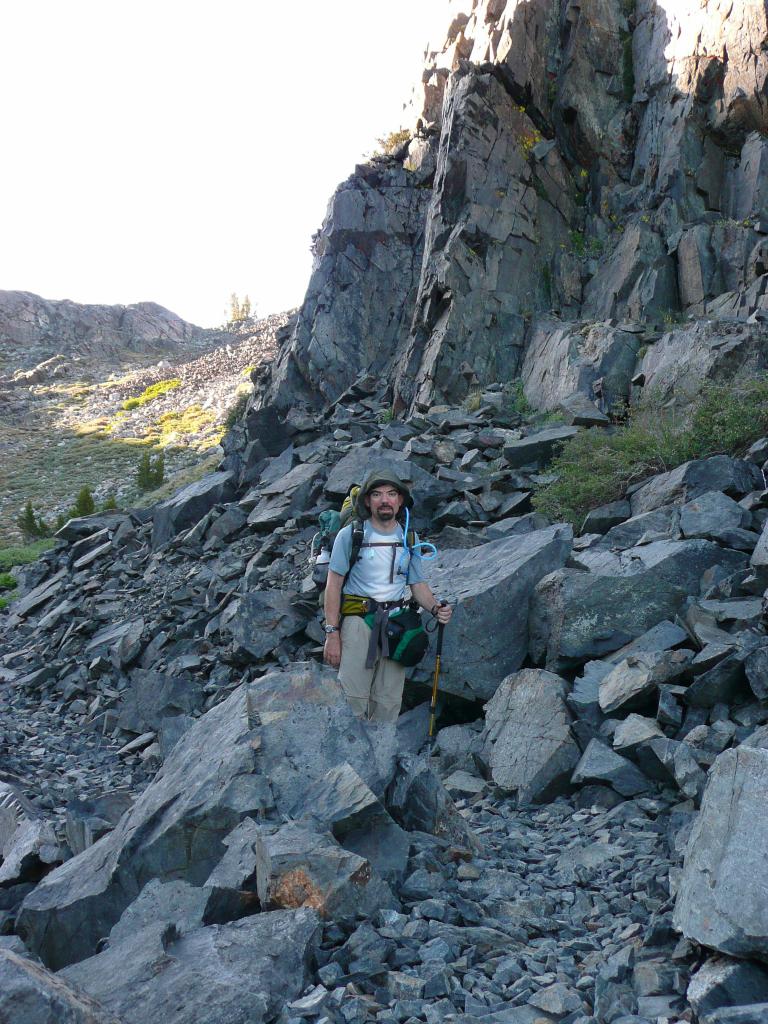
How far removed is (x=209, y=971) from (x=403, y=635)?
3558 millimetres

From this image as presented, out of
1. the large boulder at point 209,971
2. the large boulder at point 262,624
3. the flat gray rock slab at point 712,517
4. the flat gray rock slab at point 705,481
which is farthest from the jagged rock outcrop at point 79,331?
the large boulder at point 209,971

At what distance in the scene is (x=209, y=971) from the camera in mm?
3557

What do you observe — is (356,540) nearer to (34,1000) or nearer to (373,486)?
(373,486)

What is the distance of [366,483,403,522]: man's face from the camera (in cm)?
673

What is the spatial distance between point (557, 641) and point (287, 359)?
21377 mm

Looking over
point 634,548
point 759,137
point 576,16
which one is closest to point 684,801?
point 634,548

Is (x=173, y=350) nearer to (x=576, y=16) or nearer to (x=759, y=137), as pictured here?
(x=576, y=16)

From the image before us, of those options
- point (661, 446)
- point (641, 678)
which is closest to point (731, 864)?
point (641, 678)

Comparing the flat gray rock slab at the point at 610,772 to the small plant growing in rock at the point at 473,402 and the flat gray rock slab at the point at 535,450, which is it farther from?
the small plant growing in rock at the point at 473,402

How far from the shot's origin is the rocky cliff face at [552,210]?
20.6 metres

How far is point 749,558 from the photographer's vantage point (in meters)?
8.34

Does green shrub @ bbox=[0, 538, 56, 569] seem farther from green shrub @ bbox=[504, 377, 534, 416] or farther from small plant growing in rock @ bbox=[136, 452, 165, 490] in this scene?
green shrub @ bbox=[504, 377, 534, 416]

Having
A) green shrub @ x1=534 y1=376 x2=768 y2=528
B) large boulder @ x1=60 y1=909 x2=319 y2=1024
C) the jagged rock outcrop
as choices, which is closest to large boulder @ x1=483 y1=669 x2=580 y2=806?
large boulder @ x1=60 y1=909 x2=319 y2=1024

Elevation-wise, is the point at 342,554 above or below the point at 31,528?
above
